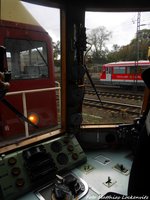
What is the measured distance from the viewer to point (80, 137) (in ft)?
7.88

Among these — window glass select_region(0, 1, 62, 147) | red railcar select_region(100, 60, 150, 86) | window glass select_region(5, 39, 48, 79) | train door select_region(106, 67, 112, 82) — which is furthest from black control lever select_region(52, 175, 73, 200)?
train door select_region(106, 67, 112, 82)

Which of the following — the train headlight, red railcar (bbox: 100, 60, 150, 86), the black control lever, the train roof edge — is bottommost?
the black control lever

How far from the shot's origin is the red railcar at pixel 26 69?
2.62 meters

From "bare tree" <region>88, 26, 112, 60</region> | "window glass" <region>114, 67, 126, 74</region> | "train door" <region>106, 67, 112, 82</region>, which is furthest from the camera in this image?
"train door" <region>106, 67, 112, 82</region>

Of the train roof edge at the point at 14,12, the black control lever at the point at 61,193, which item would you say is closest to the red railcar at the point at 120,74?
the train roof edge at the point at 14,12

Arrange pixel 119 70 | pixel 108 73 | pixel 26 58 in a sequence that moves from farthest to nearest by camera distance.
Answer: pixel 108 73, pixel 119 70, pixel 26 58

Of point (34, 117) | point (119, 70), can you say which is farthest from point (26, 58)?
point (119, 70)

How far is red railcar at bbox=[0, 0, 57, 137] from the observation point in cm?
262

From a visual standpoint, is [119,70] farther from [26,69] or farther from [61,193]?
[61,193]

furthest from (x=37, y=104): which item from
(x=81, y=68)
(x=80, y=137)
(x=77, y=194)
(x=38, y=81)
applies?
(x=77, y=194)

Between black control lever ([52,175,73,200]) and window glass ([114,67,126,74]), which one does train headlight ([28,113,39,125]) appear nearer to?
black control lever ([52,175,73,200])

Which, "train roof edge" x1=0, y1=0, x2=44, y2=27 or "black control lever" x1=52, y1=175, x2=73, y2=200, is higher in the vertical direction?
"train roof edge" x1=0, y1=0, x2=44, y2=27

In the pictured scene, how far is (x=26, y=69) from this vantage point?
2.88 m

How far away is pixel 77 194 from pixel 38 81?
6.53 ft
